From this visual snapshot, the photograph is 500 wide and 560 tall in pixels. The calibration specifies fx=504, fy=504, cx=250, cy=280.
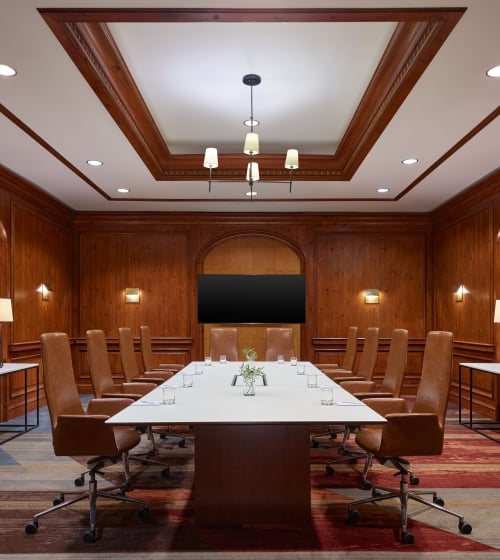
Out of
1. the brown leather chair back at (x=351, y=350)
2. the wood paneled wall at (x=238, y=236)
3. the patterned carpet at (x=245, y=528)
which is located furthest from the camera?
the wood paneled wall at (x=238, y=236)

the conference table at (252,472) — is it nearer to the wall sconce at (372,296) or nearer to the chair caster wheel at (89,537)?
the chair caster wheel at (89,537)

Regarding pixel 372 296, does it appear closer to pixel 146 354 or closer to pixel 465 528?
pixel 146 354

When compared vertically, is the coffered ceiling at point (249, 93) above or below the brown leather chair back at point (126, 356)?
above

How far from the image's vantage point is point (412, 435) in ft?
9.36

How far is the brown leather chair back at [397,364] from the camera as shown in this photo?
3979 millimetres

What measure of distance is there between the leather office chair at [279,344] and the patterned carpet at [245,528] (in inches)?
86.8

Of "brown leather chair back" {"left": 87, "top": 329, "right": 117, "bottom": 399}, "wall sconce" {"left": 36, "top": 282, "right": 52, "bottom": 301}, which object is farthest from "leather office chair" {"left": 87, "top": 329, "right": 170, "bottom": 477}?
"wall sconce" {"left": 36, "top": 282, "right": 52, "bottom": 301}

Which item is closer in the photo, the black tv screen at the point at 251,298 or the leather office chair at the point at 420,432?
the leather office chair at the point at 420,432

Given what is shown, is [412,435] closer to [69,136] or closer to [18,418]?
[69,136]

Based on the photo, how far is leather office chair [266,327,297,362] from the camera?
6.46 m

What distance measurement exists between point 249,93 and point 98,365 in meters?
2.60

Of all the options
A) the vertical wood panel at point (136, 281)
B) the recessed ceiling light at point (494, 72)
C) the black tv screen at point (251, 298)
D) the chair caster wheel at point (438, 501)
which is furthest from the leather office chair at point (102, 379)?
the black tv screen at point (251, 298)

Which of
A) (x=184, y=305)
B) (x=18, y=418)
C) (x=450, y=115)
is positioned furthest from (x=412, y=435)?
(x=184, y=305)

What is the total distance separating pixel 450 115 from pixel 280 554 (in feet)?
11.2
